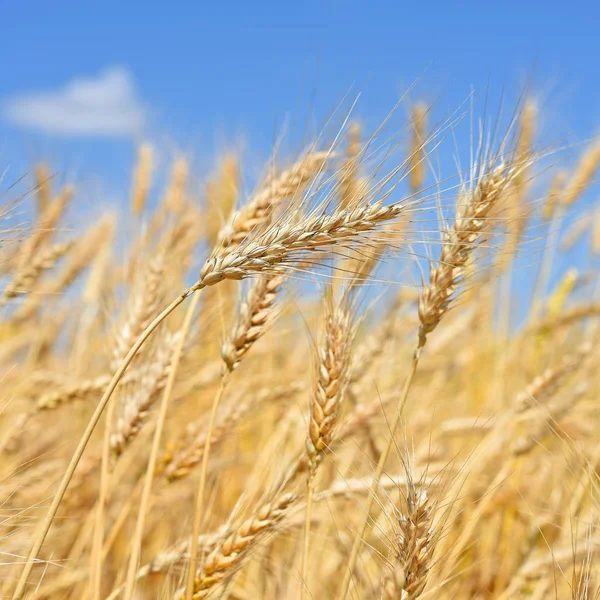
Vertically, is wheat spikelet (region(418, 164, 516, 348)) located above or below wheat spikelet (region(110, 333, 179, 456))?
above

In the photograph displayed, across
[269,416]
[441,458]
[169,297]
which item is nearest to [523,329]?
[441,458]

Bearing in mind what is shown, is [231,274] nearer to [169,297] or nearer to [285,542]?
[169,297]

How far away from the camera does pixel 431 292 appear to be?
1.34m

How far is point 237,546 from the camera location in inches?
47.0

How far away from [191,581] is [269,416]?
1.73 meters

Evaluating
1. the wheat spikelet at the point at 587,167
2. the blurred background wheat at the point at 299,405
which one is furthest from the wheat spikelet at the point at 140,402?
the wheat spikelet at the point at 587,167

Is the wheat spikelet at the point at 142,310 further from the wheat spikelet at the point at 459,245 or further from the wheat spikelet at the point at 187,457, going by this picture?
the wheat spikelet at the point at 459,245

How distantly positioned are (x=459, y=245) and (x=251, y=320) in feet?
1.40

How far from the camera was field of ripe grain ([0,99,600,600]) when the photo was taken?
3.64 feet

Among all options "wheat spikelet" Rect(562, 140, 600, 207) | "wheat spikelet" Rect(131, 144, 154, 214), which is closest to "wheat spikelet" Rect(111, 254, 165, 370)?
"wheat spikelet" Rect(131, 144, 154, 214)

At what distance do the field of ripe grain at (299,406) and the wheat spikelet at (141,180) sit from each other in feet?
0.04

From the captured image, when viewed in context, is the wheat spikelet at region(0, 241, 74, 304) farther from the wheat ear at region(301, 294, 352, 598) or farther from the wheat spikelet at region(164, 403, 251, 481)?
the wheat ear at region(301, 294, 352, 598)

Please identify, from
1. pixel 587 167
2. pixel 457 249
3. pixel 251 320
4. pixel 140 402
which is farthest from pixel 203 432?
pixel 587 167

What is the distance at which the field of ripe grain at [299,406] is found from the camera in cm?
111
